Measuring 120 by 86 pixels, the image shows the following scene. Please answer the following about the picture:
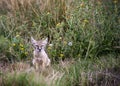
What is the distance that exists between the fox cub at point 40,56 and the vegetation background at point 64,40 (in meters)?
0.15

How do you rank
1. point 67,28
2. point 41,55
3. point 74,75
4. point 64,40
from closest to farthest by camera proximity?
point 74,75, point 41,55, point 64,40, point 67,28

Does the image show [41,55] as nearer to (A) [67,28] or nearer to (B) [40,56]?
(B) [40,56]

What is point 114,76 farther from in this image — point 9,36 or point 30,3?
point 30,3

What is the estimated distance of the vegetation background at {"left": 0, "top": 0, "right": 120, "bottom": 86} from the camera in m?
6.04

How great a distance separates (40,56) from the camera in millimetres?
6535

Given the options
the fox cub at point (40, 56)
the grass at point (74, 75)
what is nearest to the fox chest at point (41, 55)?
the fox cub at point (40, 56)

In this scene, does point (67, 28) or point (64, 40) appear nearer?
point (64, 40)

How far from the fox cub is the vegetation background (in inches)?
5.8

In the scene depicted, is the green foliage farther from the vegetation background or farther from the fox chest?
the fox chest

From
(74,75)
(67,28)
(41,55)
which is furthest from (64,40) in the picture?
(74,75)

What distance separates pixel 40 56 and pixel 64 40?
27.2 inches

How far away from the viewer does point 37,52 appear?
6.54m

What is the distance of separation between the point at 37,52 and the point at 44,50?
1.08 ft

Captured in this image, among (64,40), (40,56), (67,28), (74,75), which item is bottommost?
(74,75)
